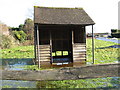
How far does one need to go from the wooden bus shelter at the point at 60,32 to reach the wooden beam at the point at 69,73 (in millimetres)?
7581

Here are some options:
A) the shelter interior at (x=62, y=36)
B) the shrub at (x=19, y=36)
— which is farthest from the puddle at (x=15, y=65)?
the shrub at (x=19, y=36)

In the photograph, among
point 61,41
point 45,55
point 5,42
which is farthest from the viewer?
point 5,42

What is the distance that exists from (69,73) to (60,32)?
1082 cm

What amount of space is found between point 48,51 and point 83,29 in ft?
13.0

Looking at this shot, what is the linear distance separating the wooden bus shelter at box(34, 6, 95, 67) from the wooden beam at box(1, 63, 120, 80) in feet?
24.9

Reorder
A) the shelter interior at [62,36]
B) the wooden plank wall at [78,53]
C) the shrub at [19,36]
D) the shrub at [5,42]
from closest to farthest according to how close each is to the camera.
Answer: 1. the wooden plank wall at [78,53]
2. the shelter interior at [62,36]
3. the shrub at [5,42]
4. the shrub at [19,36]

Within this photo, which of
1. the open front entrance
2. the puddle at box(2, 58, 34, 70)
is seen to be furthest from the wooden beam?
the open front entrance

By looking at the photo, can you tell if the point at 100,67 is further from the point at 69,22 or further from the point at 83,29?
the point at 83,29

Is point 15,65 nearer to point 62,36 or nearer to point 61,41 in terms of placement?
point 61,41

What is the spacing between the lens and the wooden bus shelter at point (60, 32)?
1167cm

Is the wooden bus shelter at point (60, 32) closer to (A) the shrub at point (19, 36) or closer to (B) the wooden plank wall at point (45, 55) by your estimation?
(B) the wooden plank wall at point (45, 55)

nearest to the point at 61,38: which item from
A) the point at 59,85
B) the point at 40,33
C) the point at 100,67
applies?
the point at 40,33

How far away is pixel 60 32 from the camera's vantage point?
46.1 feet

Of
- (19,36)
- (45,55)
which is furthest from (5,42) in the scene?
(45,55)
